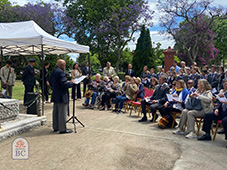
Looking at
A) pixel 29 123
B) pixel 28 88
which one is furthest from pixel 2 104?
pixel 28 88

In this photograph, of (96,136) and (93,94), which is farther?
(93,94)

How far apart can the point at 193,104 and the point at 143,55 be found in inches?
600

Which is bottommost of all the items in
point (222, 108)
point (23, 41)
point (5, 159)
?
point (5, 159)

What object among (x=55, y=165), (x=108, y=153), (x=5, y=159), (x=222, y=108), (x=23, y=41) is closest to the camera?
(x=55, y=165)

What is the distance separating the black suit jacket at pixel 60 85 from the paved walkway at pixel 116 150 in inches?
35.3

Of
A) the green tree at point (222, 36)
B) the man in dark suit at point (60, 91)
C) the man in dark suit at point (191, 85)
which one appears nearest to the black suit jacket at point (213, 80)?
the man in dark suit at point (191, 85)

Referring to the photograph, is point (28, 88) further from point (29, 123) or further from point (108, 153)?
point (108, 153)

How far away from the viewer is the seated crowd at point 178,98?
5352mm

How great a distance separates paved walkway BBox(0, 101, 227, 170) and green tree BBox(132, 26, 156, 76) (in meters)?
14.5

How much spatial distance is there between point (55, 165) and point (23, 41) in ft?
15.5

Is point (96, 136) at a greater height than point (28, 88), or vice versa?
point (28, 88)

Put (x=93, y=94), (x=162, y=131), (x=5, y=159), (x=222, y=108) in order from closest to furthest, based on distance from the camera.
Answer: (x=5, y=159), (x=222, y=108), (x=162, y=131), (x=93, y=94)

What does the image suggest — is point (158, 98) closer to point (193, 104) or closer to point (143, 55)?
point (193, 104)

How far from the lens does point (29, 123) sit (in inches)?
236
